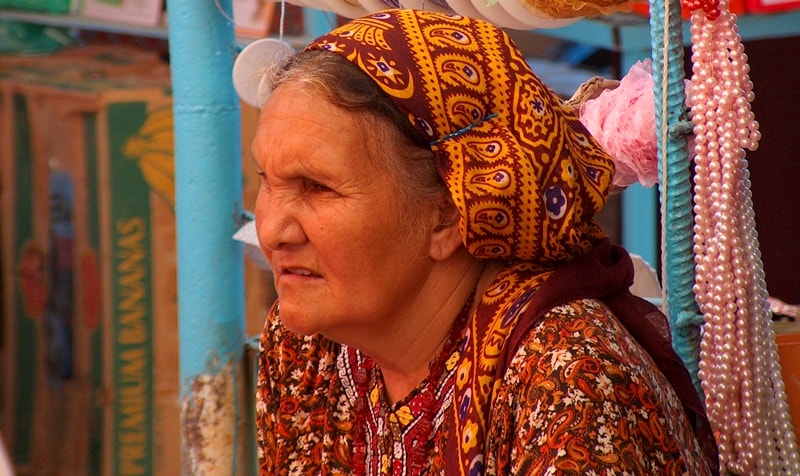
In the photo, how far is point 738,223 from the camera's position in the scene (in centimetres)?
164

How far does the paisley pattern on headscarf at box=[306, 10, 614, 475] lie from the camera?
1497 mm

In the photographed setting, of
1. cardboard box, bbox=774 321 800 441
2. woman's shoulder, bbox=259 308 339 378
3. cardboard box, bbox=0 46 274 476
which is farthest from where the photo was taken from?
cardboard box, bbox=0 46 274 476

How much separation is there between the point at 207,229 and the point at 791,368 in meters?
1.26

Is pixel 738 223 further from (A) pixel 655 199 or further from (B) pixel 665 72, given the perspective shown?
(A) pixel 655 199

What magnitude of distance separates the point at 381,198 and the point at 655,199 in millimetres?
2214

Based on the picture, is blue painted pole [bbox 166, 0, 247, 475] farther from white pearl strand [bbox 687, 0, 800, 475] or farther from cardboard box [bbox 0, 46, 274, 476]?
cardboard box [bbox 0, 46, 274, 476]

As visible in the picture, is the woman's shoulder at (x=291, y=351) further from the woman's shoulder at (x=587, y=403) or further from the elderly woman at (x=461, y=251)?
the woman's shoulder at (x=587, y=403)

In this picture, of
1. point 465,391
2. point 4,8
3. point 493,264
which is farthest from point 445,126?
point 4,8

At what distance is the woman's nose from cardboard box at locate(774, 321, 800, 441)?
823 millimetres

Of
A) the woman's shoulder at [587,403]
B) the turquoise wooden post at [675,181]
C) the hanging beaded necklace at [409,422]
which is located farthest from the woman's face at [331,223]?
the turquoise wooden post at [675,181]

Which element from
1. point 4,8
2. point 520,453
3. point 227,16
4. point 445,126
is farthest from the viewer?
point 4,8

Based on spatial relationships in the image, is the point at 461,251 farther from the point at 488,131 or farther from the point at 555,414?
the point at 555,414

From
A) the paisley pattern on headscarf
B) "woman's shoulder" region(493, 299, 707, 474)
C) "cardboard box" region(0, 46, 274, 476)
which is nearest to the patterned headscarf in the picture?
the paisley pattern on headscarf

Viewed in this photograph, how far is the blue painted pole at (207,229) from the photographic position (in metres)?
2.33
